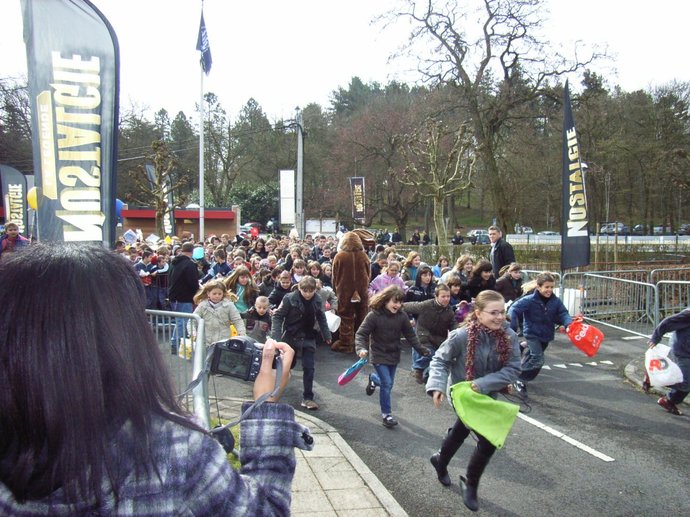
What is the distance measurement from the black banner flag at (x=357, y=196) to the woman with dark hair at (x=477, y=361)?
24380mm

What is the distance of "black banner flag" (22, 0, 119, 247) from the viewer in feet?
19.3

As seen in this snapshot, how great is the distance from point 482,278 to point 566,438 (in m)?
3.79

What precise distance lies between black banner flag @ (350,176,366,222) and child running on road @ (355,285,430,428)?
73.7 ft

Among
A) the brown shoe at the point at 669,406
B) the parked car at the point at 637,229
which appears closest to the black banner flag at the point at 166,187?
the brown shoe at the point at 669,406

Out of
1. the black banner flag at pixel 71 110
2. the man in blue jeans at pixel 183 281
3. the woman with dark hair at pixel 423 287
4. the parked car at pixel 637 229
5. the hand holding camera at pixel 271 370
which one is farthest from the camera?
the parked car at pixel 637 229

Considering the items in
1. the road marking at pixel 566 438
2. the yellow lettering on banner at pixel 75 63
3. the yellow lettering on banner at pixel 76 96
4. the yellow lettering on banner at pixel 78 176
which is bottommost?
the road marking at pixel 566 438

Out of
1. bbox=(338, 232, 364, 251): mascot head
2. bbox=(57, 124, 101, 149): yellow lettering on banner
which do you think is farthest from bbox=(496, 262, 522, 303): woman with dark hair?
bbox=(57, 124, 101, 149): yellow lettering on banner

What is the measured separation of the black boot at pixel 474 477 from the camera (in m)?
4.31

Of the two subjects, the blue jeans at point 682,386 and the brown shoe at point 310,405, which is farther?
the brown shoe at point 310,405

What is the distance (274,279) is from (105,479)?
343 inches

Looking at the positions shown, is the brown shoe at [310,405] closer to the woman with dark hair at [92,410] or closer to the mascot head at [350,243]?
the mascot head at [350,243]

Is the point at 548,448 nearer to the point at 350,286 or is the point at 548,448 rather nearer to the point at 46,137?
the point at 350,286

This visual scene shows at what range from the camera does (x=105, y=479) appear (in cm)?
116

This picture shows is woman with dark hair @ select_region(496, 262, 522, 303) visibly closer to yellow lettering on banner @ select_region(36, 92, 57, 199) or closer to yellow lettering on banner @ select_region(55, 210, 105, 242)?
yellow lettering on banner @ select_region(55, 210, 105, 242)
